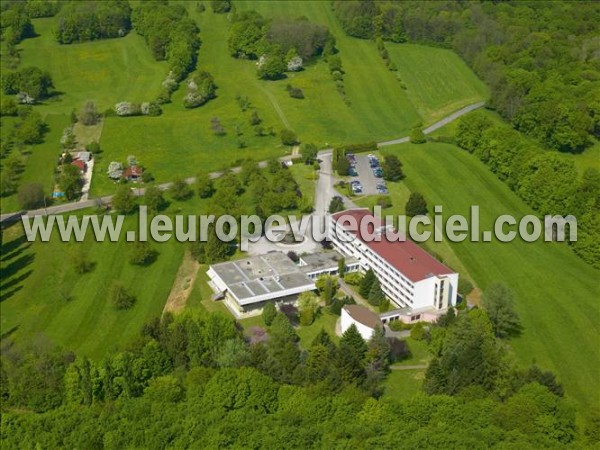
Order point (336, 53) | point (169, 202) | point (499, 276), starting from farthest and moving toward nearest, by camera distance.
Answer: point (336, 53) → point (169, 202) → point (499, 276)

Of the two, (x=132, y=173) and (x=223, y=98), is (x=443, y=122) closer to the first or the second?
(x=223, y=98)

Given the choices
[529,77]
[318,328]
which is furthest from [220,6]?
[318,328]

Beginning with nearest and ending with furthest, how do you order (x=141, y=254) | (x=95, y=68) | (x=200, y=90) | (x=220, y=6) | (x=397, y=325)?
1. (x=397, y=325)
2. (x=141, y=254)
3. (x=200, y=90)
4. (x=95, y=68)
5. (x=220, y=6)

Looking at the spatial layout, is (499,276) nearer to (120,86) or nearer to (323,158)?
(323,158)

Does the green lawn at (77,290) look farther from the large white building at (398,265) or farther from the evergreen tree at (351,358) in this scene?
the evergreen tree at (351,358)

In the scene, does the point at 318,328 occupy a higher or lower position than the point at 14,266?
higher

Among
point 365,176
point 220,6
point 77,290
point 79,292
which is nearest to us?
point 79,292

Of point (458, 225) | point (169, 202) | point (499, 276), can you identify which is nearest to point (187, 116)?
point (169, 202)
